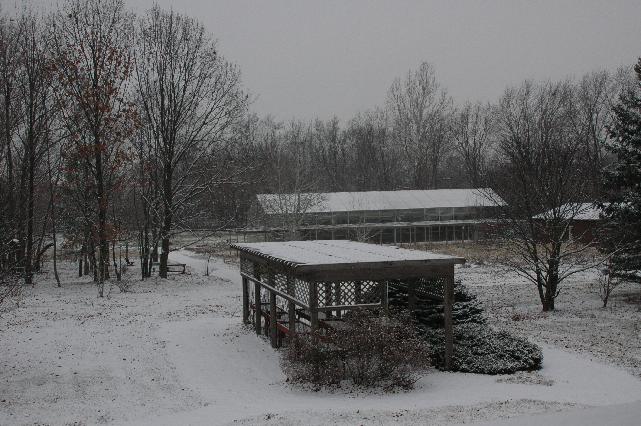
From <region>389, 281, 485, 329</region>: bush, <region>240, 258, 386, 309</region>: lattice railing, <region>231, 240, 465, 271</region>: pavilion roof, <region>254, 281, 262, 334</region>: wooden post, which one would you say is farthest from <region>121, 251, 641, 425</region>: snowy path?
<region>231, 240, 465, 271</region>: pavilion roof

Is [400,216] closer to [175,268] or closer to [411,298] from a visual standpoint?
[175,268]

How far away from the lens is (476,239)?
184ft

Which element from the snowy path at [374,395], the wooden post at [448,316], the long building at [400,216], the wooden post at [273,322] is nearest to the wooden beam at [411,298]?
the wooden post at [448,316]

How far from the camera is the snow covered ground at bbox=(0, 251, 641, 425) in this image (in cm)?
1035

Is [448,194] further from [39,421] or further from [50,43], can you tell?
[39,421]

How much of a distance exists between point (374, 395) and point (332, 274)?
99.3 inches

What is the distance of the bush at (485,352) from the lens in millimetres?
13094

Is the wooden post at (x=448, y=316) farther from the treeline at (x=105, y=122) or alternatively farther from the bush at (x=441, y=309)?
the treeline at (x=105, y=122)

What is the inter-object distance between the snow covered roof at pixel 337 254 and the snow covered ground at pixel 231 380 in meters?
2.37

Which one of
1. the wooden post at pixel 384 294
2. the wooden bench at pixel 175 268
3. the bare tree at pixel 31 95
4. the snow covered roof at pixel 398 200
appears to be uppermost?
the bare tree at pixel 31 95

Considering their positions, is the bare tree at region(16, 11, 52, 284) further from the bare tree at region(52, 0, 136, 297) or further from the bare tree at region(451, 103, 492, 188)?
the bare tree at region(451, 103, 492, 188)

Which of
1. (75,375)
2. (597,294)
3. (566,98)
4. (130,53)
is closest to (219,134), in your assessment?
(130,53)

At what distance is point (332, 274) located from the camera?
12.9 m

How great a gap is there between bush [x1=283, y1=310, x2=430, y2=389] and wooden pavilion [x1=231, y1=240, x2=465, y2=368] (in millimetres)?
649
